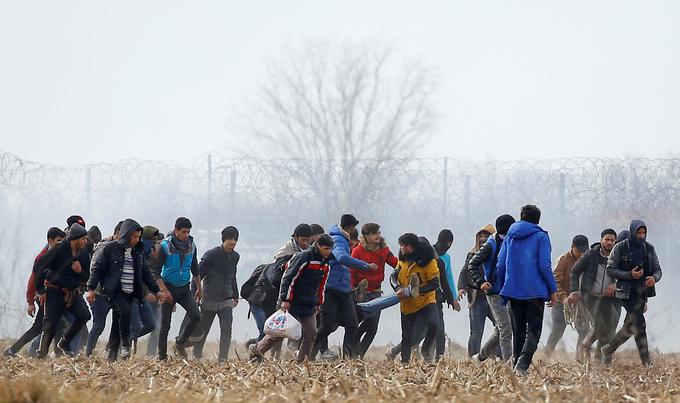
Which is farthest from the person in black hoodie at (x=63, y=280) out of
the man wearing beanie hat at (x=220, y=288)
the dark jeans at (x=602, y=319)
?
the dark jeans at (x=602, y=319)

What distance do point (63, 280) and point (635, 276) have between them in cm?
552

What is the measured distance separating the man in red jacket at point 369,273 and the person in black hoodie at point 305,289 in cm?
118

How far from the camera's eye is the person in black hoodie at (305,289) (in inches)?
492

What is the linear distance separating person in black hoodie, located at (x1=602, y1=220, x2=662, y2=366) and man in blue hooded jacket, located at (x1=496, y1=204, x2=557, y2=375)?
2416 millimetres

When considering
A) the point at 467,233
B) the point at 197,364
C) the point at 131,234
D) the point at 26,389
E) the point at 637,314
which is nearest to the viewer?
the point at 26,389

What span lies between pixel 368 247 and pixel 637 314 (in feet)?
8.85

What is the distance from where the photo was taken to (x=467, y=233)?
98.9 feet

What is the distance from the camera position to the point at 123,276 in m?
13.0

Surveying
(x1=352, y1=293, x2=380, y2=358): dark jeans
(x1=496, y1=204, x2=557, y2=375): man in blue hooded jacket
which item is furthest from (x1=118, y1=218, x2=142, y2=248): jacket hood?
(x1=496, y1=204, x2=557, y2=375): man in blue hooded jacket

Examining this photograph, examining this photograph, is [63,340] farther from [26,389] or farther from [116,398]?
Answer: [26,389]

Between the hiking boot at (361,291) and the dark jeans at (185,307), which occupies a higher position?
the hiking boot at (361,291)

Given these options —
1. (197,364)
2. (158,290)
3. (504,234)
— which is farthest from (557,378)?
(158,290)

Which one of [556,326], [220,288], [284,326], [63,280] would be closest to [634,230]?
[556,326]

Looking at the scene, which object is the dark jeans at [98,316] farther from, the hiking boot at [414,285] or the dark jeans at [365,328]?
the hiking boot at [414,285]
